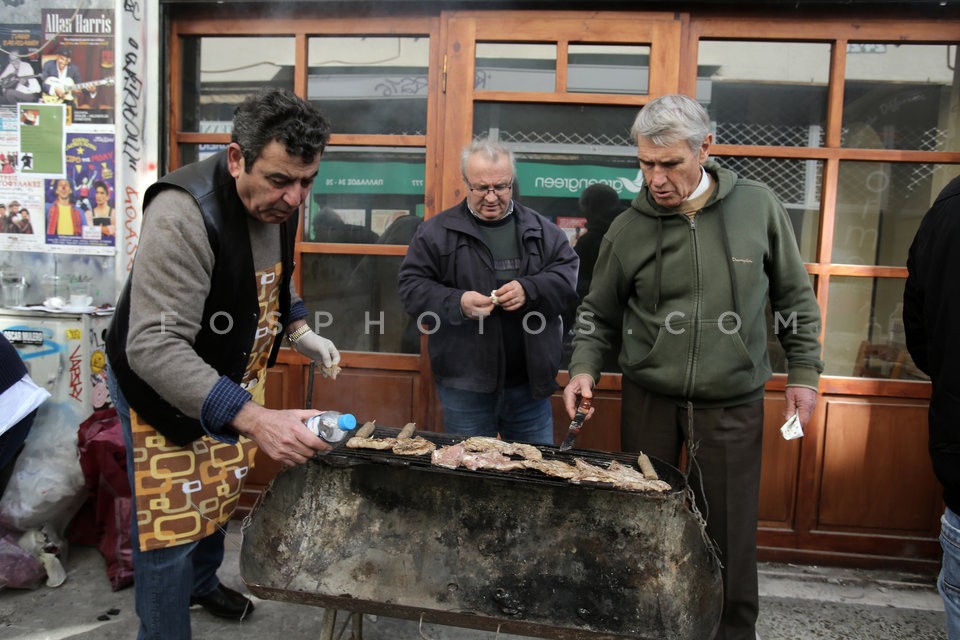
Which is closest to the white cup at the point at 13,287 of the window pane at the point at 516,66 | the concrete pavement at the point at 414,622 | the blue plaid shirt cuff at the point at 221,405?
the concrete pavement at the point at 414,622

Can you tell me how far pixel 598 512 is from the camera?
8.13ft

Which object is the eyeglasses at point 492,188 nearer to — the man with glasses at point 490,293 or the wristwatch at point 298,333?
the man with glasses at point 490,293

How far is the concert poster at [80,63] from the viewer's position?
3.83 metres

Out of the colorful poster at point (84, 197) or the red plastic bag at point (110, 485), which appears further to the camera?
the colorful poster at point (84, 197)

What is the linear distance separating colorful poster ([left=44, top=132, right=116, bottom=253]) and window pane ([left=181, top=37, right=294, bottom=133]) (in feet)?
1.78

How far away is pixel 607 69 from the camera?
377 centimetres

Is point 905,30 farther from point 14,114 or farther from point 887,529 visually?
point 14,114

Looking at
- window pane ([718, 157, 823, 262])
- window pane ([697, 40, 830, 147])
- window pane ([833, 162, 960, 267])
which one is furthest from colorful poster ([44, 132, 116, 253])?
window pane ([833, 162, 960, 267])

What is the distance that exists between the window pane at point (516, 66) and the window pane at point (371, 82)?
36 cm

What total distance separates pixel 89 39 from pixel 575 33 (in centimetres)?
282

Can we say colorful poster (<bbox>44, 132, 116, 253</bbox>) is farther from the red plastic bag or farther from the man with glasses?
the man with glasses

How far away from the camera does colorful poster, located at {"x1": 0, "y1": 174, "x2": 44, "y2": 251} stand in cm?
397

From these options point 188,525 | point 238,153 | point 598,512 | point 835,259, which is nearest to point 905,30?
point 835,259

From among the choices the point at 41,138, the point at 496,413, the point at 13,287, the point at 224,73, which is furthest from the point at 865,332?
the point at 13,287
